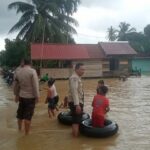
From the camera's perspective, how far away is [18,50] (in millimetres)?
41781

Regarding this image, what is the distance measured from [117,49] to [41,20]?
8.61 metres

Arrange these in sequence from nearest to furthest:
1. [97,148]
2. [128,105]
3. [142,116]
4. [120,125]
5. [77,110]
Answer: [97,148], [77,110], [120,125], [142,116], [128,105]

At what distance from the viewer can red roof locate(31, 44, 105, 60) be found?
3461 cm

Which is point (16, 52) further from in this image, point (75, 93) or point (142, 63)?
point (75, 93)

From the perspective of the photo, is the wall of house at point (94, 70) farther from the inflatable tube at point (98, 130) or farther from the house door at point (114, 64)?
the inflatable tube at point (98, 130)

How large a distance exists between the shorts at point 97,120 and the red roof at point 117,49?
28.6m

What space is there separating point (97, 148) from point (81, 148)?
0.34m

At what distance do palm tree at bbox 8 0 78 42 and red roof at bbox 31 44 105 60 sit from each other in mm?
2883

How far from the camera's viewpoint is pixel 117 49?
1503 inches

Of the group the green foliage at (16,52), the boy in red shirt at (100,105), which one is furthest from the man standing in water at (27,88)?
the green foliage at (16,52)

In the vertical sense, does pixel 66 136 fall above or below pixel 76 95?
below

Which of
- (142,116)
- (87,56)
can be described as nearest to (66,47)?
(87,56)

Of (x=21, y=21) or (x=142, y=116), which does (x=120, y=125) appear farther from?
(x=21, y=21)

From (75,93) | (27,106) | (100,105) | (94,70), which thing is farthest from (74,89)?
(94,70)
